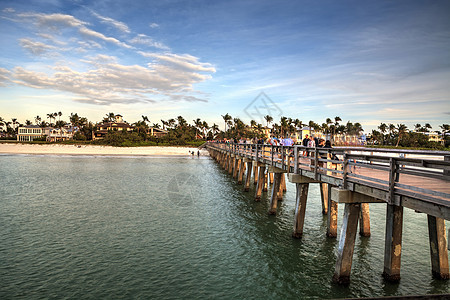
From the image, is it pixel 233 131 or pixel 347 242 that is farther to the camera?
pixel 233 131


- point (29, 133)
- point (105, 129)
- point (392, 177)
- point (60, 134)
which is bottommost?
point (392, 177)

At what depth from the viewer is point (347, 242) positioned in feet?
28.1

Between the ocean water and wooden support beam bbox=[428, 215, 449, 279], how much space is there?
0.36m

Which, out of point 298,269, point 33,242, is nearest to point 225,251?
point 298,269

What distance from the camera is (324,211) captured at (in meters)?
17.3

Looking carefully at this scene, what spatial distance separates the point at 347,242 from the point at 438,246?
266 centimetres

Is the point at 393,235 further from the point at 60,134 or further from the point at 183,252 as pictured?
the point at 60,134

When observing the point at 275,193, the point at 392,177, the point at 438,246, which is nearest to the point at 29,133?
the point at 275,193

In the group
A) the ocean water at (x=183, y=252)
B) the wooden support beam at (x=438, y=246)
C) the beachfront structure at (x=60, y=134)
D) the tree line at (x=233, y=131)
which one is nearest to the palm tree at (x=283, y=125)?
the tree line at (x=233, y=131)

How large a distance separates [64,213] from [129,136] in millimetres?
83957

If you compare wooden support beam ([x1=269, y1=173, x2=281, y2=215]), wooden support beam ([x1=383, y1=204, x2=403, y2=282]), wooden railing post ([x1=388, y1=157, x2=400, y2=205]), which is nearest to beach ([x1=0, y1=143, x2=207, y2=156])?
wooden support beam ([x1=269, y1=173, x2=281, y2=215])

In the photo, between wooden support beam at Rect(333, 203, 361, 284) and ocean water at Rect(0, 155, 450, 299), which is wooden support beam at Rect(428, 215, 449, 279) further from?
wooden support beam at Rect(333, 203, 361, 284)

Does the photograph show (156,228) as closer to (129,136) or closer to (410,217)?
(410,217)

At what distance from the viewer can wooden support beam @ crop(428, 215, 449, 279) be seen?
27.6 ft
